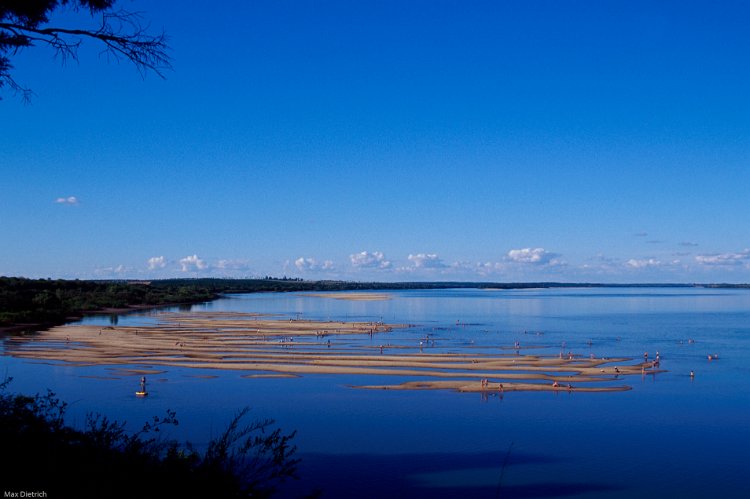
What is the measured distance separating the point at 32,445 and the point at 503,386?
918 inches

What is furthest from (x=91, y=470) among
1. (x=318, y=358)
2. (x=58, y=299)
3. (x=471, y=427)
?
(x=58, y=299)

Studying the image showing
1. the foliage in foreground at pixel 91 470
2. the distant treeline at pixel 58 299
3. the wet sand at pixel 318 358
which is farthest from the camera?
the distant treeline at pixel 58 299

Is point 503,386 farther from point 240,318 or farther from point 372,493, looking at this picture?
point 240,318

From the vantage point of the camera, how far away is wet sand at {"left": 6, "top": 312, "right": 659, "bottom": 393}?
1310 inches

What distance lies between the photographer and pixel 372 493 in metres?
16.9

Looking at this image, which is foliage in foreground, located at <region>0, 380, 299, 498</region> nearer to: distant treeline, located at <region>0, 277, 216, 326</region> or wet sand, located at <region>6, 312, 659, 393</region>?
wet sand, located at <region>6, 312, 659, 393</region>

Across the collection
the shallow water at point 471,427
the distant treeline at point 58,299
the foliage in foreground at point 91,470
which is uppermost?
the distant treeline at point 58,299

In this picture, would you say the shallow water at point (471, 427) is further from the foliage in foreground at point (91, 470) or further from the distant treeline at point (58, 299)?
the distant treeline at point (58, 299)

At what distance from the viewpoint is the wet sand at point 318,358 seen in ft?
109

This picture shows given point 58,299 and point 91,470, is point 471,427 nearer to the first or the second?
point 91,470

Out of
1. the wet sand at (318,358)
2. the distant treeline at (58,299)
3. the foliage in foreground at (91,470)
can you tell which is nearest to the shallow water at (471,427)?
the wet sand at (318,358)

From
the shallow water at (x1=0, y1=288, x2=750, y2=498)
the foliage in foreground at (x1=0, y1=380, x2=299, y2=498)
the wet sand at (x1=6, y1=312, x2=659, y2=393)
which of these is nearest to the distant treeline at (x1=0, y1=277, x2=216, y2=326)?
the wet sand at (x1=6, y1=312, x2=659, y2=393)

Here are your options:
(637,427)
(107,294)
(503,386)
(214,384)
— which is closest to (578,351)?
(503,386)

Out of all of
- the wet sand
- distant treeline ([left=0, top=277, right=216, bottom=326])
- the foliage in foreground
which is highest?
distant treeline ([left=0, top=277, right=216, bottom=326])
